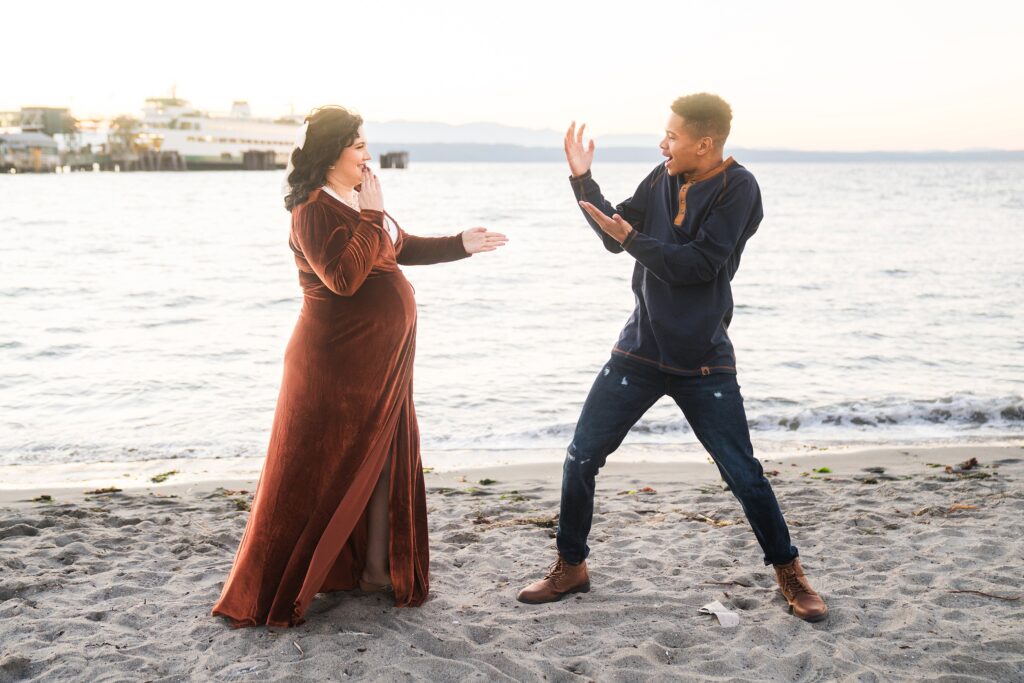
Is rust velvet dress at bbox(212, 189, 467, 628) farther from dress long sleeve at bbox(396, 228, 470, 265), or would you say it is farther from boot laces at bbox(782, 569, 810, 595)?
boot laces at bbox(782, 569, 810, 595)

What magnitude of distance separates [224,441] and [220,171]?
5024 inches

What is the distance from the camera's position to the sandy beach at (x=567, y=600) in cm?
315

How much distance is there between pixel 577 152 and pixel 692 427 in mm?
1230

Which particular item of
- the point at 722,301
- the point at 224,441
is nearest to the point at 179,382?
the point at 224,441

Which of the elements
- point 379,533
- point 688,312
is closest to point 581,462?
point 688,312

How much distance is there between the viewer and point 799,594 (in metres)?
3.60

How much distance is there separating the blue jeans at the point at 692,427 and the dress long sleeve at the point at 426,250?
2.86 feet

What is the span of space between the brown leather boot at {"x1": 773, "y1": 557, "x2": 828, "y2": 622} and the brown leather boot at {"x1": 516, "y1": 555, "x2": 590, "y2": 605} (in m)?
0.84

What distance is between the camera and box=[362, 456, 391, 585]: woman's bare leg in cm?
361

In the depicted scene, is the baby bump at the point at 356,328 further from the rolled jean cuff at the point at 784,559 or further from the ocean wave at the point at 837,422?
the ocean wave at the point at 837,422

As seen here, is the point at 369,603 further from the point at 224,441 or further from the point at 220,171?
the point at 220,171


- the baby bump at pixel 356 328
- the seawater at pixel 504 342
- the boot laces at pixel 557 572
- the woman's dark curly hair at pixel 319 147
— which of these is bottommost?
the seawater at pixel 504 342

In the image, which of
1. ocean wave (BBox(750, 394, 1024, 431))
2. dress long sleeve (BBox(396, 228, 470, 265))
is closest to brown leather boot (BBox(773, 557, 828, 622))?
dress long sleeve (BBox(396, 228, 470, 265))

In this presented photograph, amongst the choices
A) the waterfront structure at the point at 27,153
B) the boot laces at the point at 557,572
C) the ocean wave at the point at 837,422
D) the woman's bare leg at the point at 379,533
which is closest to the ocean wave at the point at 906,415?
the ocean wave at the point at 837,422
